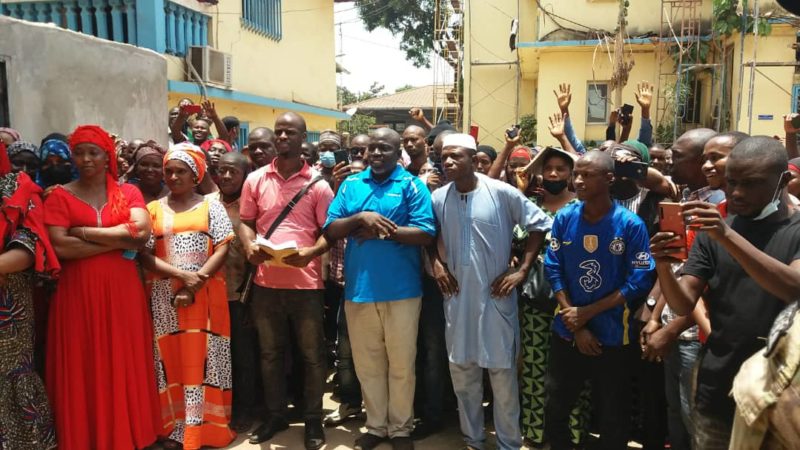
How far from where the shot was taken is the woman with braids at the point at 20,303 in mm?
3445

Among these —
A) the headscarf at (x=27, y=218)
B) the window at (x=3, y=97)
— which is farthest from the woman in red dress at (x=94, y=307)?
the window at (x=3, y=97)

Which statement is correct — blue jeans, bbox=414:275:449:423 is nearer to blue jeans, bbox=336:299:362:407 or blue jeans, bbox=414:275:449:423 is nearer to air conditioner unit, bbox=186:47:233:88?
blue jeans, bbox=336:299:362:407

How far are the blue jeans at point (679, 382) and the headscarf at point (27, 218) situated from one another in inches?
136

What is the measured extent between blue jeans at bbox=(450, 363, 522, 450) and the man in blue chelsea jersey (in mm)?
274

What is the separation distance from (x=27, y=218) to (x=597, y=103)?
14.4 m

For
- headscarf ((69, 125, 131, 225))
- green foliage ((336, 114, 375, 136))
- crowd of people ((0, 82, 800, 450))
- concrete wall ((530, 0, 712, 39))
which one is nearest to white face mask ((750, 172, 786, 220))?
crowd of people ((0, 82, 800, 450))

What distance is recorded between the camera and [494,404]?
3.88 metres

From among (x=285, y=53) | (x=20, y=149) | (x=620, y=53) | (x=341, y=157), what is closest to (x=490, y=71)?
(x=620, y=53)

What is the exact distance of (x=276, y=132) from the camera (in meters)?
4.26

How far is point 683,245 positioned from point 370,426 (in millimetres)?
2567

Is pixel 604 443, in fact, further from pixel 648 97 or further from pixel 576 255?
pixel 648 97

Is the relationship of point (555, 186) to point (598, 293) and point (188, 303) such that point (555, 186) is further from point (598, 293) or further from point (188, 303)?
point (188, 303)

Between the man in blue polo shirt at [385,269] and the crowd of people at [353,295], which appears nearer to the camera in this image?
the crowd of people at [353,295]

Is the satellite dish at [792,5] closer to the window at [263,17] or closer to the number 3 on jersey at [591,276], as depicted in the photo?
the number 3 on jersey at [591,276]
